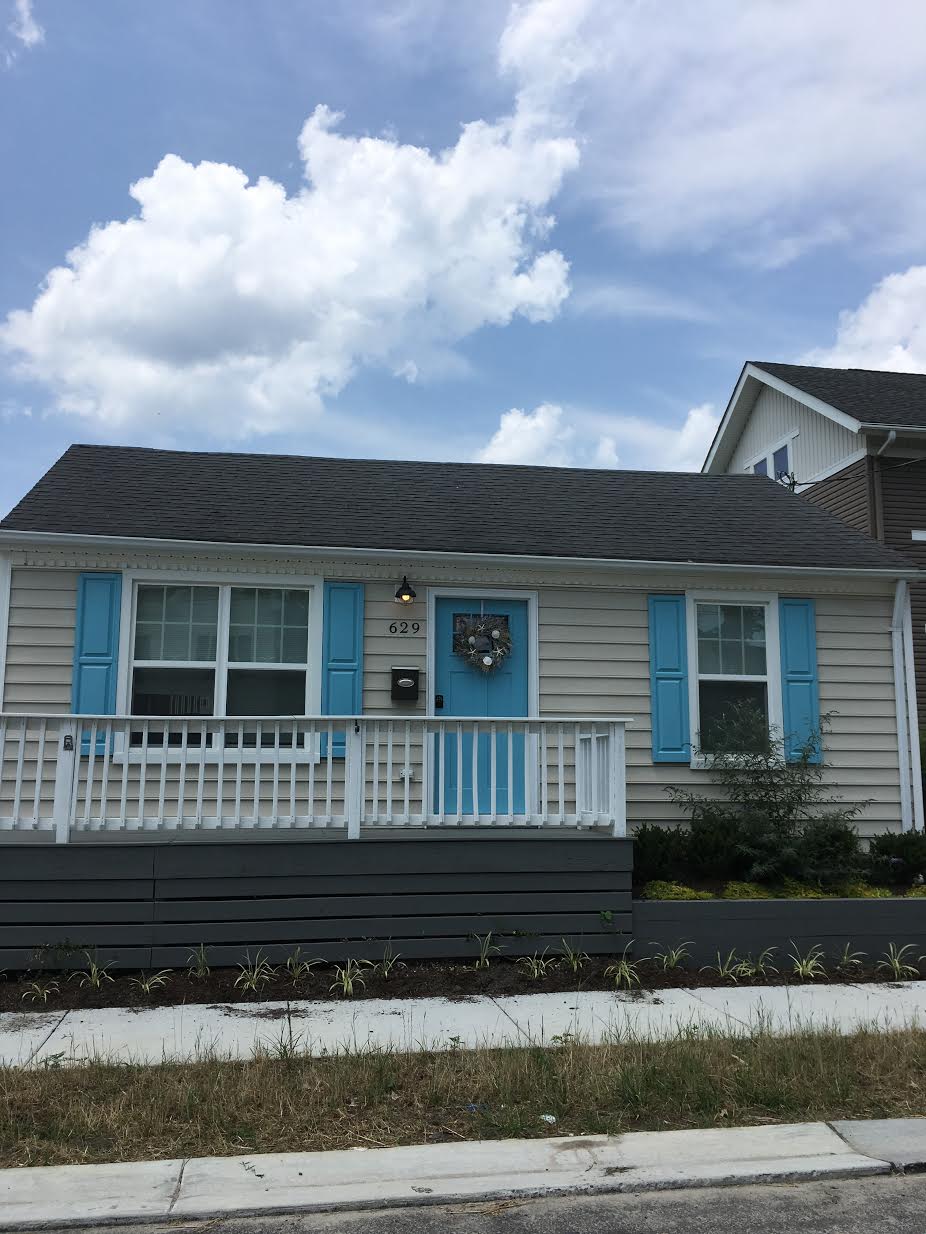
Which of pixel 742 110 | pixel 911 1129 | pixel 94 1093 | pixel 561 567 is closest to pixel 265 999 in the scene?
pixel 94 1093

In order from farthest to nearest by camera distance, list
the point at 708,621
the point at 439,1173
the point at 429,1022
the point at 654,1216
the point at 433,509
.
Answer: the point at 433,509 → the point at 708,621 → the point at 429,1022 → the point at 439,1173 → the point at 654,1216

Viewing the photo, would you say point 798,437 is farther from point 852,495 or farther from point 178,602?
point 178,602

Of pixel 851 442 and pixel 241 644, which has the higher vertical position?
pixel 851 442

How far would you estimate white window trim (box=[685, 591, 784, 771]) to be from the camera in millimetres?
8758

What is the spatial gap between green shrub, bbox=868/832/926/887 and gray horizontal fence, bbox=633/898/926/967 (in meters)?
0.82

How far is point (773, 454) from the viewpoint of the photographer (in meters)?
17.5

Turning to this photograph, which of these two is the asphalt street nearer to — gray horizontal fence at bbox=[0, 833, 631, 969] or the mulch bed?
the mulch bed

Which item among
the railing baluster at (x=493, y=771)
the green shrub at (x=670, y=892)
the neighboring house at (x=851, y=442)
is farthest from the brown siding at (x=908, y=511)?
the railing baluster at (x=493, y=771)

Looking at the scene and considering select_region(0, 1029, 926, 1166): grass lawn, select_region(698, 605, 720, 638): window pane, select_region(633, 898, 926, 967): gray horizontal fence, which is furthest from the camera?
select_region(698, 605, 720, 638): window pane

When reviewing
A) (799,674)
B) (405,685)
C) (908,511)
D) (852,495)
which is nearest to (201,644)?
(405,685)

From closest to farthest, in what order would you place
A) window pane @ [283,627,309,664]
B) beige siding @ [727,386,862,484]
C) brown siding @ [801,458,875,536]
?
window pane @ [283,627,309,664], brown siding @ [801,458,875,536], beige siding @ [727,386,862,484]

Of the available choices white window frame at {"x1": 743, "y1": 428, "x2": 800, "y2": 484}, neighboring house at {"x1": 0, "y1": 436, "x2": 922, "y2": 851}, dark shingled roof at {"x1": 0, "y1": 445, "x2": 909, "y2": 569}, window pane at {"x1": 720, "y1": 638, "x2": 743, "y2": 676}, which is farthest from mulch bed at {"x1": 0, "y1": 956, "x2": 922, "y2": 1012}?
white window frame at {"x1": 743, "y1": 428, "x2": 800, "y2": 484}

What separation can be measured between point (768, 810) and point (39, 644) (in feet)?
20.0

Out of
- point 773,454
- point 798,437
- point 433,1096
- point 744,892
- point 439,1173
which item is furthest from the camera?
point 773,454
